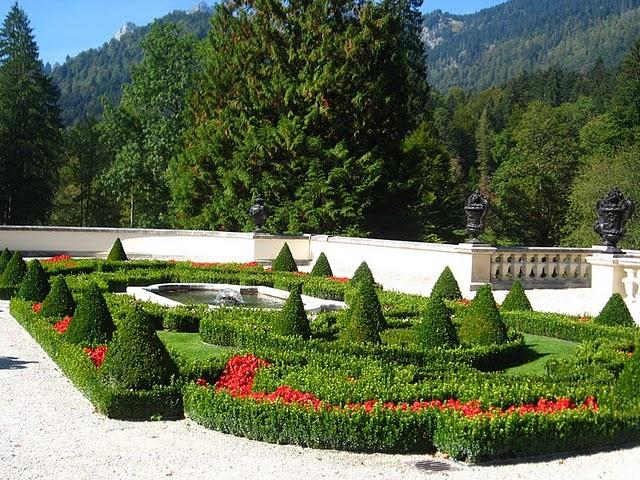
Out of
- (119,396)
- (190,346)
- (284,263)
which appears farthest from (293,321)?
(284,263)

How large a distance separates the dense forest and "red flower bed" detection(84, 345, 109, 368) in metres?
23.8

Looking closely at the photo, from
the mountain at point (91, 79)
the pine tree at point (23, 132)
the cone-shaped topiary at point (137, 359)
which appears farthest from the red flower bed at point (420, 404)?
the mountain at point (91, 79)

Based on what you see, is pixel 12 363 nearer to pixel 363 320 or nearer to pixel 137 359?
pixel 137 359

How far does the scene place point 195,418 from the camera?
29.3 feet

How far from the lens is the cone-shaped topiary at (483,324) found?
41.9ft

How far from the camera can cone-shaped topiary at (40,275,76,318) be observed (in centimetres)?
1498

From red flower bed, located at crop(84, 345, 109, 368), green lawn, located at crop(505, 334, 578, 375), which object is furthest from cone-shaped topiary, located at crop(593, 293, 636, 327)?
red flower bed, located at crop(84, 345, 109, 368)

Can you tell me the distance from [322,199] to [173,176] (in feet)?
36.3

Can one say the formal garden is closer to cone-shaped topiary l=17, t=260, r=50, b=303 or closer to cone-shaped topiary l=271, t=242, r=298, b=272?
cone-shaped topiary l=17, t=260, r=50, b=303

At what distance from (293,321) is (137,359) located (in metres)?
3.82

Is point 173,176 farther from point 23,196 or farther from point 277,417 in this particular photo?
point 277,417

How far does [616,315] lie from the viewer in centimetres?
1454

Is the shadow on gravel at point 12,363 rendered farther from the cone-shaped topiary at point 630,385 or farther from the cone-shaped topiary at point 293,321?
the cone-shaped topiary at point 630,385

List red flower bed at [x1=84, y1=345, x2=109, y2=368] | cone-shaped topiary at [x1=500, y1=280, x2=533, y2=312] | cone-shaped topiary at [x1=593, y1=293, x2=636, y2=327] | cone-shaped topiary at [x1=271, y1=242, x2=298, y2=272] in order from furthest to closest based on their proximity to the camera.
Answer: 1. cone-shaped topiary at [x1=271, y1=242, x2=298, y2=272]
2. cone-shaped topiary at [x1=500, y1=280, x2=533, y2=312]
3. cone-shaped topiary at [x1=593, y1=293, x2=636, y2=327]
4. red flower bed at [x1=84, y1=345, x2=109, y2=368]
